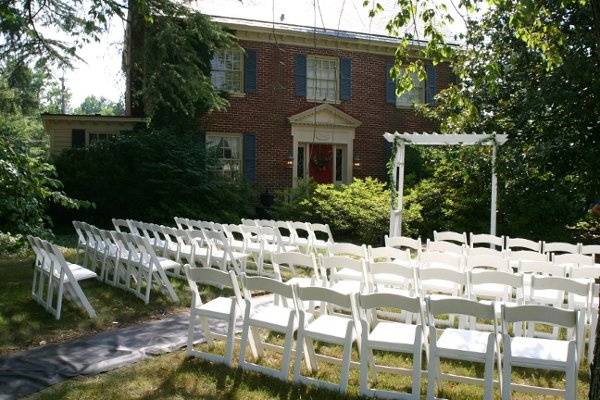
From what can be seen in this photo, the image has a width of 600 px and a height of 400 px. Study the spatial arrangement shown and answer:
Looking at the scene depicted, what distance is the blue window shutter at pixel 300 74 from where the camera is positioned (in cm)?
1975

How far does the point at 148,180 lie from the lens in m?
16.0

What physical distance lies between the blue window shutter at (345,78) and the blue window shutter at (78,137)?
8133mm

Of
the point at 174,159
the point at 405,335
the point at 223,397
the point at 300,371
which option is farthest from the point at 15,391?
the point at 174,159

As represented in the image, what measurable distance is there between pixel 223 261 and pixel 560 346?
5.15m

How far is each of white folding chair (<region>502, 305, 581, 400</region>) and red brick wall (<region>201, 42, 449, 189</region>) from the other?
14796mm

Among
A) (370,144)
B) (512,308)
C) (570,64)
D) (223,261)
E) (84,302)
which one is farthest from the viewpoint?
(370,144)

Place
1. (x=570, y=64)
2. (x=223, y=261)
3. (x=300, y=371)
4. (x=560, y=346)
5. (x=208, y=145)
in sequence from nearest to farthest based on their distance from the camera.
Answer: (x=560, y=346) < (x=300, y=371) < (x=223, y=261) < (x=570, y=64) < (x=208, y=145)

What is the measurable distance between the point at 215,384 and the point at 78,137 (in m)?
15.1

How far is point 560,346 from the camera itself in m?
4.61

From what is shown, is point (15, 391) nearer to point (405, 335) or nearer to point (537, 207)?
point (405, 335)

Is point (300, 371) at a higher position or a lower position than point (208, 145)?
lower

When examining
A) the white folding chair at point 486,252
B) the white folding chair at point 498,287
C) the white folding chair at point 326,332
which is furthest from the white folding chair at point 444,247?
the white folding chair at point 326,332

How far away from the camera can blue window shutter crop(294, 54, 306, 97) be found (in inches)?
778

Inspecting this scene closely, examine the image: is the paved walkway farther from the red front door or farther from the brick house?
the red front door
